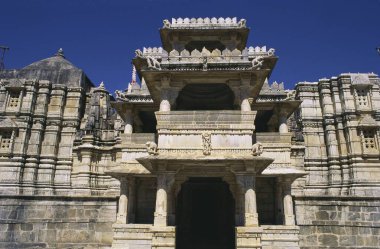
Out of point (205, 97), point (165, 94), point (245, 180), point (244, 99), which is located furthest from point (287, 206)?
point (165, 94)

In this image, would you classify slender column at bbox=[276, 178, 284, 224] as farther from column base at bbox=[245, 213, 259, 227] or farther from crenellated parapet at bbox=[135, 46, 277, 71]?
crenellated parapet at bbox=[135, 46, 277, 71]

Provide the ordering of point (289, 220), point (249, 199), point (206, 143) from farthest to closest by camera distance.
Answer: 1. point (289, 220)
2. point (206, 143)
3. point (249, 199)

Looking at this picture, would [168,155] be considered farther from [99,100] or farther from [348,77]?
[348,77]

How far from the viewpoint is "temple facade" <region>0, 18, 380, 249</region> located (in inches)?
515

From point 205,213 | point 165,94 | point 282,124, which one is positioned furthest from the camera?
point 205,213

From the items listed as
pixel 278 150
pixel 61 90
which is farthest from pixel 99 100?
pixel 278 150

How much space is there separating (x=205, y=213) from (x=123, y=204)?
5.40 m

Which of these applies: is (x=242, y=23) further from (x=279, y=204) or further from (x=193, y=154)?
(x=279, y=204)

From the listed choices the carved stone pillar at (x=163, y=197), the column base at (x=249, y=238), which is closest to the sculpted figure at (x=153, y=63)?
the carved stone pillar at (x=163, y=197)

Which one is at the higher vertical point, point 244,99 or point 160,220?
point 244,99

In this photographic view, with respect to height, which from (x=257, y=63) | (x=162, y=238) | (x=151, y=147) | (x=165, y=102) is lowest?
(x=162, y=238)

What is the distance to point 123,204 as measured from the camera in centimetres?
1548

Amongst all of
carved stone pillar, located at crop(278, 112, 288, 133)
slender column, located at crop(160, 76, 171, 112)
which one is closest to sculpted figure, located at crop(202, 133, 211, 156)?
slender column, located at crop(160, 76, 171, 112)

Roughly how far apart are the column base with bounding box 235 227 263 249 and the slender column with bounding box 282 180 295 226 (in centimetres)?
303
